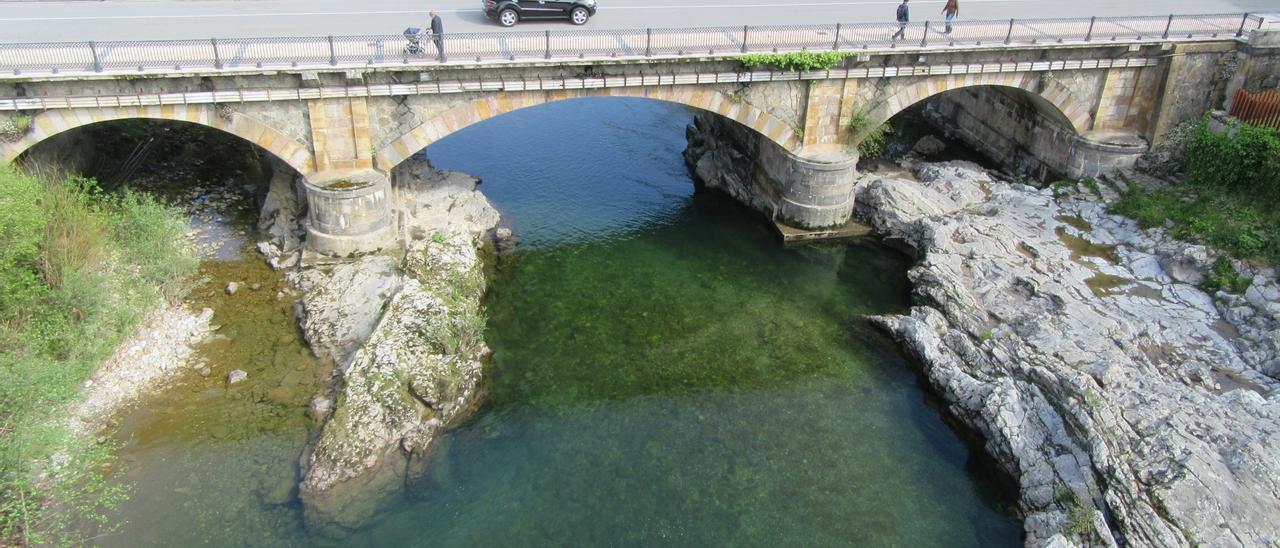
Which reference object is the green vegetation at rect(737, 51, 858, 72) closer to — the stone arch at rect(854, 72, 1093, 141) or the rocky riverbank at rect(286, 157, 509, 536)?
the stone arch at rect(854, 72, 1093, 141)

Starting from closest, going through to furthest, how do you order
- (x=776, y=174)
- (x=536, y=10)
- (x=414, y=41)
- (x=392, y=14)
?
(x=414, y=41), (x=536, y=10), (x=392, y=14), (x=776, y=174)

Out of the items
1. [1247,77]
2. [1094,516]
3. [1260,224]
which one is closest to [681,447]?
[1094,516]

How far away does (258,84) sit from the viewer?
26.0 meters

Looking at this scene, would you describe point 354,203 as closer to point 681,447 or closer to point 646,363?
point 646,363

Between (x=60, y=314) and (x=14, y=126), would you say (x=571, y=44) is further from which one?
(x=60, y=314)

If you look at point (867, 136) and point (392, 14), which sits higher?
point (392, 14)

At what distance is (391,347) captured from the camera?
2322 centimetres

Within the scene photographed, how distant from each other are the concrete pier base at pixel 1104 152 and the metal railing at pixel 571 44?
13.1ft

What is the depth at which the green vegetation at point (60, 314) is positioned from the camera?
17953 millimetres

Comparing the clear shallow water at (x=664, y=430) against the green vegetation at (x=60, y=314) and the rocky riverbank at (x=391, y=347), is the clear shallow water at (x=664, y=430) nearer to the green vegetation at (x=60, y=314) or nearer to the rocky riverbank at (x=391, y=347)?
the rocky riverbank at (x=391, y=347)

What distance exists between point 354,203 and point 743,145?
1727 centimetres

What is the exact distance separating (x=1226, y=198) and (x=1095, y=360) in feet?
38.8

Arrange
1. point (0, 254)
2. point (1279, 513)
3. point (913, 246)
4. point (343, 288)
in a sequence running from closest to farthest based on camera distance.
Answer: point (1279, 513)
point (0, 254)
point (343, 288)
point (913, 246)

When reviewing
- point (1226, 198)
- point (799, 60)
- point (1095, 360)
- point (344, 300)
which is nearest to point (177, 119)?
point (344, 300)
